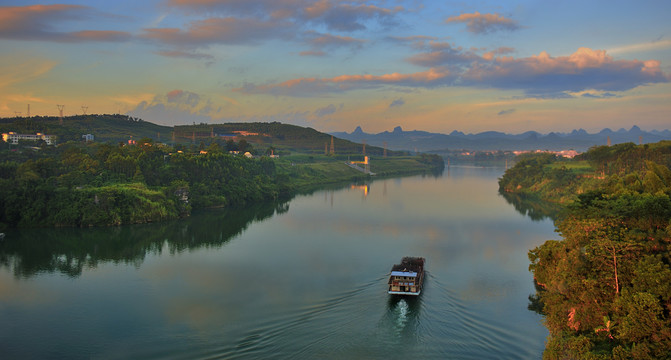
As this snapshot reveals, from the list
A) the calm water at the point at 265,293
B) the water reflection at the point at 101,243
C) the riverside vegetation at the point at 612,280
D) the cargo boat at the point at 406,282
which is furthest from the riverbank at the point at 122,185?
the riverside vegetation at the point at 612,280

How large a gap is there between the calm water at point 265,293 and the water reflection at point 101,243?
0.08 metres

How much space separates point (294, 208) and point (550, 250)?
2191 centimetres

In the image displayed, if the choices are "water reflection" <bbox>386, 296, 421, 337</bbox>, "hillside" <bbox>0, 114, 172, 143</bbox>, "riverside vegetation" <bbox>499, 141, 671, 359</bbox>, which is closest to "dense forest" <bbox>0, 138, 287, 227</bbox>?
"hillside" <bbox>0, 114, 172, 143</bbox>

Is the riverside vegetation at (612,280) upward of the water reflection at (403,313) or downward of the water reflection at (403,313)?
upward

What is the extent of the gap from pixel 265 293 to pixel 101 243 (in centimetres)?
1096

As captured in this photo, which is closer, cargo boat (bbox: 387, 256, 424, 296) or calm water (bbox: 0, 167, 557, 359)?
calm water (bbox: 0, 167, 557, 359)

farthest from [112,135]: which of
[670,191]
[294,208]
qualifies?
[670,191]

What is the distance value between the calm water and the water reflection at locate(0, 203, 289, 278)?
0.08 meters

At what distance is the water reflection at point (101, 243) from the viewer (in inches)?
724

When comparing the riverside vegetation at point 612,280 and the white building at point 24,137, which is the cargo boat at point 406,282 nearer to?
the riverside vegetation at point 612,280

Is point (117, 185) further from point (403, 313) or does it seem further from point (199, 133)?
point (199, 133)

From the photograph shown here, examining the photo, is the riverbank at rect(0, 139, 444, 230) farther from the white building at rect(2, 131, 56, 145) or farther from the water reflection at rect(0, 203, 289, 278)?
the white building at rect(2, 131, 56, 145)

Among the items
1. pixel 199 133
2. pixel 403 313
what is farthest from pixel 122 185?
pixel 199 133

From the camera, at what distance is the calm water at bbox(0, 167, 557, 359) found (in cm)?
1142
